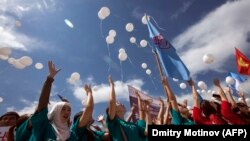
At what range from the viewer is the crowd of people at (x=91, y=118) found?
402 cm

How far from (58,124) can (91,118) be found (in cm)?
50

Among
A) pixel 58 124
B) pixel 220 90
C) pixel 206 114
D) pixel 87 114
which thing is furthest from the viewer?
pixel 220 90

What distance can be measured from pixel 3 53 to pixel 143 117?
141 inches

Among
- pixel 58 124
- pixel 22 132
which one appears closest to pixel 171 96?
pixel 58 124

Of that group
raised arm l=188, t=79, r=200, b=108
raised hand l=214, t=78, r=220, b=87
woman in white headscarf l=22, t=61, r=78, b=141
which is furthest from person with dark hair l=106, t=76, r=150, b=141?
raised hand l=214, t=78, r=220, b=87

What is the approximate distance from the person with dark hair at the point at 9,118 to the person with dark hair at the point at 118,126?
1435 mm

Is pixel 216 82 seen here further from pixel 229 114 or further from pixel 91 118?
pixel 91 118

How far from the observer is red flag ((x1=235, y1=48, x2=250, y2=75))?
11.9 metres

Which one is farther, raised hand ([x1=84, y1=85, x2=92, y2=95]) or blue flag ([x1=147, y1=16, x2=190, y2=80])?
blue flag ([x1=147, y1=16, x2=190, y2=80])

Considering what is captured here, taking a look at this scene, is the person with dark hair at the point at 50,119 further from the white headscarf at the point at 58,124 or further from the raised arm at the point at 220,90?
the raised arm at the point at 220,90

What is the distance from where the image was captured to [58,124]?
13.6ft

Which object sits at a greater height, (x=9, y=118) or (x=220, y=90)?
(x=220, y=90)

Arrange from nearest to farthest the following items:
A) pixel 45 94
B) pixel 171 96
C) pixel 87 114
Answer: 1. pixel 45 94
2. pixel 87 114
3. pixel 171 96

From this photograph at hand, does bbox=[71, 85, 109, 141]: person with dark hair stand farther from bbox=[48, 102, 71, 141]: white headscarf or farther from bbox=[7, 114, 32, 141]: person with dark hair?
bbox=[7, 114, 32, 141]: person with dark hair
